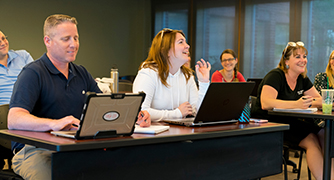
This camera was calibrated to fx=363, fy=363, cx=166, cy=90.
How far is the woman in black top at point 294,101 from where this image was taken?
2.79 metres

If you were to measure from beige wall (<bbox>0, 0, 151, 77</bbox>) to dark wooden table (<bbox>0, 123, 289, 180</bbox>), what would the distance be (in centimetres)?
492

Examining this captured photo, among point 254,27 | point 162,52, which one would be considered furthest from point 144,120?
point 254,27

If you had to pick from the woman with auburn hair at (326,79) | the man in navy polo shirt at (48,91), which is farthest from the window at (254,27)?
the man in navy polo shirt at (48,91)

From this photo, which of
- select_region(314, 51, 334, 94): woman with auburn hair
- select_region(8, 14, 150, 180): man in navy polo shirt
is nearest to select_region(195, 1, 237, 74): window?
select_region(314, 51, 334, 94): woman with auburn hair

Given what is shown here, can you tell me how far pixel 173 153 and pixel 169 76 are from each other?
98cm

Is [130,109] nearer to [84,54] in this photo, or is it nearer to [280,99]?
[280,99]

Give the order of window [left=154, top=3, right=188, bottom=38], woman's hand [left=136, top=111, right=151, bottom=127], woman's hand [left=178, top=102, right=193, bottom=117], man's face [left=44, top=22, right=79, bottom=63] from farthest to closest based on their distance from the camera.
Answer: window [left=154, top=3, right=188, bottom=38]
woman's hand [left=178, top=102, right=193, bottom=117]
man's face [left=44, top=22, right=79, bottom=63]
woman's hand [left=136, top=111, right=151, bottom=127]

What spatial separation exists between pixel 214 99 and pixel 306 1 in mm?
4987

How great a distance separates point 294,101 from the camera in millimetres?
2787

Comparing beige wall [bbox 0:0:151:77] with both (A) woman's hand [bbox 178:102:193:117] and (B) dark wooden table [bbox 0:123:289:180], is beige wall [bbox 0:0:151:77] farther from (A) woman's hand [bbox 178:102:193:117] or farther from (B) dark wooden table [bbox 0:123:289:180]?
(B) dark wooden table [bbox 0:123:289:180]

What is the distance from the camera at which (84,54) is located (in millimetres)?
6961

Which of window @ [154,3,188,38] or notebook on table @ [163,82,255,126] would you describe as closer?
notebook on table @ [163,82,255,126]

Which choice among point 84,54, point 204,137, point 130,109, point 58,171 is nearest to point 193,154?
point 204,137

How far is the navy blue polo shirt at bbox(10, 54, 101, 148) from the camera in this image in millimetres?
1719
